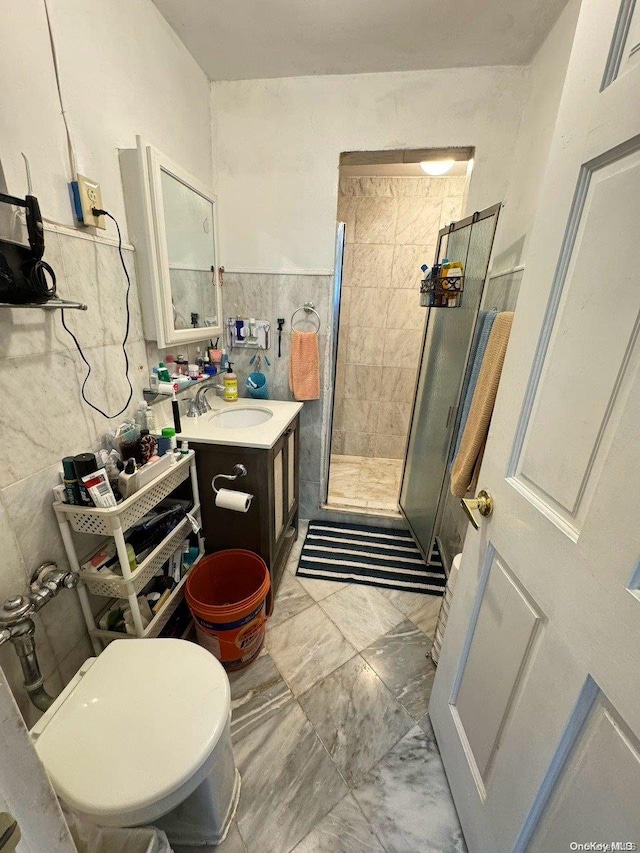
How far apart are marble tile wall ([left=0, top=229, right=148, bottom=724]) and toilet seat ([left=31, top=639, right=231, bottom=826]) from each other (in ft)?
0.79

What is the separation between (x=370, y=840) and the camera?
37.2 inches

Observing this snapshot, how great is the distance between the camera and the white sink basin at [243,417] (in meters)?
1.83

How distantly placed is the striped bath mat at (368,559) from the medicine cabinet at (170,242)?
1.42 m

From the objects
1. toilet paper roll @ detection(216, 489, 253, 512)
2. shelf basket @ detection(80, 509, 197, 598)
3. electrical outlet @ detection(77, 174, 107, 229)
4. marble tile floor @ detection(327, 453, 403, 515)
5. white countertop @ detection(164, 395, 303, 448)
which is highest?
electrical outlet @ detection(77, 174, 107, 229)

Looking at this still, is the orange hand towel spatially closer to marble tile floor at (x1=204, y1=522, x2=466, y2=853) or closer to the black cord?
the black cord

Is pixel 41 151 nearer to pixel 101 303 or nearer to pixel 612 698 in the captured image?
pixel 101 303

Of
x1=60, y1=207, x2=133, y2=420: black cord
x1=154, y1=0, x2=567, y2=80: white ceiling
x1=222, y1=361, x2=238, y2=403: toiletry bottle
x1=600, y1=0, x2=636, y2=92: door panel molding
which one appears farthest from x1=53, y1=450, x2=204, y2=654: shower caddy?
x1=154, y1=0, x2=567, y2=80: white ceiling

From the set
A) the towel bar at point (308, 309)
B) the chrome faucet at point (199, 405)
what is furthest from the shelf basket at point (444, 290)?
the chrome faucet at point (199, 405)

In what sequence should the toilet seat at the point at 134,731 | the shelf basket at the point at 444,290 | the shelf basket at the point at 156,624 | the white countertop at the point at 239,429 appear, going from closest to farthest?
1. the toilet seat at the point at 134,731
2. the shelf basket at the point at 156,624
3. the white countertop at the point at 239,429
4. the shelf basket at the point at 444,290

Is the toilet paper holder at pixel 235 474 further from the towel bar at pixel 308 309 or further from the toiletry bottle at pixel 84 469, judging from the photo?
the towel bar at pixel 308 309

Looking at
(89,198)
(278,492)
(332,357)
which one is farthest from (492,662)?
(89,198)

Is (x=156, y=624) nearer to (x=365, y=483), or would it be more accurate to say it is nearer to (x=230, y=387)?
(x=230, y=387)

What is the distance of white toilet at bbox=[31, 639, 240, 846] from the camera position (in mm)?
694

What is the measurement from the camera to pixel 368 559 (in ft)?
6.59
